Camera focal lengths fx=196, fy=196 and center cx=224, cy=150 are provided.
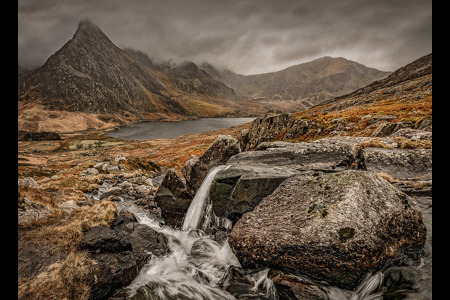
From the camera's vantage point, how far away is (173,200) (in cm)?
2020

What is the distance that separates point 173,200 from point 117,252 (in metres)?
9.13

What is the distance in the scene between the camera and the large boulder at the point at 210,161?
Answer: 21.7m

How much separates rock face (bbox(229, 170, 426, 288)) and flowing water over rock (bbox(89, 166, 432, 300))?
0.42 m

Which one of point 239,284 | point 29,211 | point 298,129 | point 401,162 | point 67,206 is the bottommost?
point 239,284

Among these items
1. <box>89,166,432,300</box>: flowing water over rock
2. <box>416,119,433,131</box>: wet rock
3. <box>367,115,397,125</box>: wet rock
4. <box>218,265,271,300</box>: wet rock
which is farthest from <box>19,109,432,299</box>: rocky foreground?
<box>367,115,397,125</box>: wet rock

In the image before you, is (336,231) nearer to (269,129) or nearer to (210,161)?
(210,161)

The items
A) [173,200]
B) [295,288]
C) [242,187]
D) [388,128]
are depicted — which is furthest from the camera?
[388,128]

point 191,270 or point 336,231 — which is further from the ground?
point 336,231

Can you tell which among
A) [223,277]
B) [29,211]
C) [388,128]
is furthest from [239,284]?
[388,128]

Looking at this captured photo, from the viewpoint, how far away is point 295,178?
1262 centimetres

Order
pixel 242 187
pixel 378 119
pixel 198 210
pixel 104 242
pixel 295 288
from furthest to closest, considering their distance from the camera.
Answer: pixel 378 119 < pixel 198 210 < pixel 242 187 < pixel 104 242 < pixel 295 288

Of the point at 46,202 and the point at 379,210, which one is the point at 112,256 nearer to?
the point at 46,202

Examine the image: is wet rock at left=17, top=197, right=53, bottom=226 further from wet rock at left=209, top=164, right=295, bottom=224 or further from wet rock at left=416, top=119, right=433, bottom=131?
wet rock at left=416, top=119, right=433, bottom=131

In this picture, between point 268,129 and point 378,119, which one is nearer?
point 378,119
